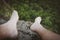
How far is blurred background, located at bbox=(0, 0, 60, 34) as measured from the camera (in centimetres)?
172

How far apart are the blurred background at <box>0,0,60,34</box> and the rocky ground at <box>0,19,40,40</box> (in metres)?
0.04

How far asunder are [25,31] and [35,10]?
0.73 feet

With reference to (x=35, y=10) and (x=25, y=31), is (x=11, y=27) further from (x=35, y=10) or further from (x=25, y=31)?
(x=35, y=10)

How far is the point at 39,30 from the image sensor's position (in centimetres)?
175

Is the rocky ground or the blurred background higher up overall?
the blurred background

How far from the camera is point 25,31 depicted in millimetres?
1720

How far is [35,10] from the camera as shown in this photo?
174cm

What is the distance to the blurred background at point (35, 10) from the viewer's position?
1718 millimetres

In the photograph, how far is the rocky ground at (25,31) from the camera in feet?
5.60

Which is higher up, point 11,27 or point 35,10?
point 35,10

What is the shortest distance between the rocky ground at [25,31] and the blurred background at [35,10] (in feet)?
0.13

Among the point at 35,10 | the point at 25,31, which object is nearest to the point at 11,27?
the point at 25,31

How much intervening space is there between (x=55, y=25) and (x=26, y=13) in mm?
297

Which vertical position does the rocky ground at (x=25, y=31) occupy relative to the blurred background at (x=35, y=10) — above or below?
below
